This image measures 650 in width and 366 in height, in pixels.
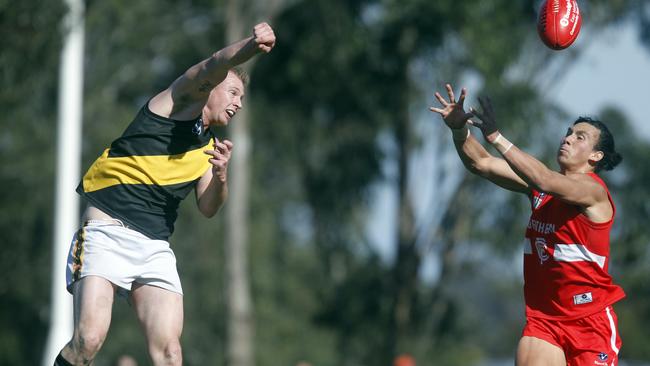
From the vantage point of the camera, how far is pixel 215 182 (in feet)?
25.5

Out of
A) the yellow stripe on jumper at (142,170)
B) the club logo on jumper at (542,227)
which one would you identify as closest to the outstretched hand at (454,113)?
the club logo on jumper at (542,227)

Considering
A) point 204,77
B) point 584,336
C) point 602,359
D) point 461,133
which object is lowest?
point 602,359

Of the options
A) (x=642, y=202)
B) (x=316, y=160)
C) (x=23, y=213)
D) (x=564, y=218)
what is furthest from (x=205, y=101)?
(x=23, y=213)

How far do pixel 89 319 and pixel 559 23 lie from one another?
3846 millimetres

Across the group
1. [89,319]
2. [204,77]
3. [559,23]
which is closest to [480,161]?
[559,23]

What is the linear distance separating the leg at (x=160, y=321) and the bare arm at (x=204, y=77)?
116cm

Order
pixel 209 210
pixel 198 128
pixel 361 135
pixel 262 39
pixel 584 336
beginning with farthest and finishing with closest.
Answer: pixel 361 135
pixel 209 210
pixel 198 128
pixel 584 336
pixel 262 39

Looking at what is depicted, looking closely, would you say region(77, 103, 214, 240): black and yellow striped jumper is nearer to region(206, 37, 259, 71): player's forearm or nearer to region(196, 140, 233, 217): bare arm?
region(196, 140, 233, 217): bare arm

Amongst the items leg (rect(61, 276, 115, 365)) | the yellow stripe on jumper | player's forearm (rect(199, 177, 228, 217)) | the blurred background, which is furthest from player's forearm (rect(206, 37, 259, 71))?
the blurred background

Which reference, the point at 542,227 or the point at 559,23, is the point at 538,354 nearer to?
the point at 542,227

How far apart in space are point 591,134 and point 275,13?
20.7m

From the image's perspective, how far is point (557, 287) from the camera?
24.8 ft

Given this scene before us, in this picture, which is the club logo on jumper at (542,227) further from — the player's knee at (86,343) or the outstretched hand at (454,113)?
the player's knee at (86,343)

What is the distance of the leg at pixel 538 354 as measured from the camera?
24.1 ft
